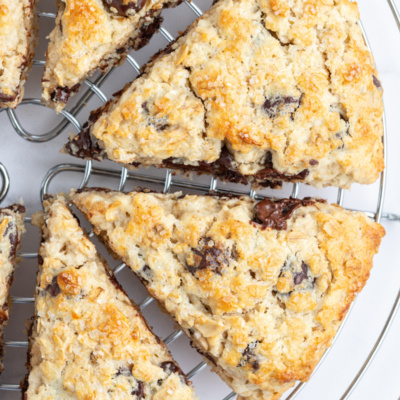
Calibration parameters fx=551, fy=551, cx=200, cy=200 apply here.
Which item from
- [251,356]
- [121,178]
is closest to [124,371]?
[251,356]

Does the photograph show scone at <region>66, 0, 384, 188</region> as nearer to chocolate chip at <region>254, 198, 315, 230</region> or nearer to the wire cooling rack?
chocolate chip at <region>254, 198, 315, 230</region>

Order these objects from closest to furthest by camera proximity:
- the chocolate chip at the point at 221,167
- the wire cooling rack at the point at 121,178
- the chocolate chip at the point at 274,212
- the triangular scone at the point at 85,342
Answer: the triangular scone at the point at 85,342 < the chocolate chip at the point at 274,212 < the chocolate chip at the point at 221,167 < the wire cooling rack at the point at 121,178

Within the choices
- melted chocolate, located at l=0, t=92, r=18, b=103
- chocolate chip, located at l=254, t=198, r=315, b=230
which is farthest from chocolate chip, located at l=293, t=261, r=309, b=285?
melted chocolate, located at l=0, t=92, r=18, b=103

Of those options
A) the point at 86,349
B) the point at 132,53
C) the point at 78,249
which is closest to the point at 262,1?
the point at 132,53

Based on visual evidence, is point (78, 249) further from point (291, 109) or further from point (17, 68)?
point (291, 109)

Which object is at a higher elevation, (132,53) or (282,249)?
(132,53)

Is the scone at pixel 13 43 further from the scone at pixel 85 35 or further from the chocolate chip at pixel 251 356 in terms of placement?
the chocolate chip at pixel 251 356

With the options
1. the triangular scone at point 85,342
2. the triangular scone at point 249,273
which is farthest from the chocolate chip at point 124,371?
the triangular scone at point 249,273
